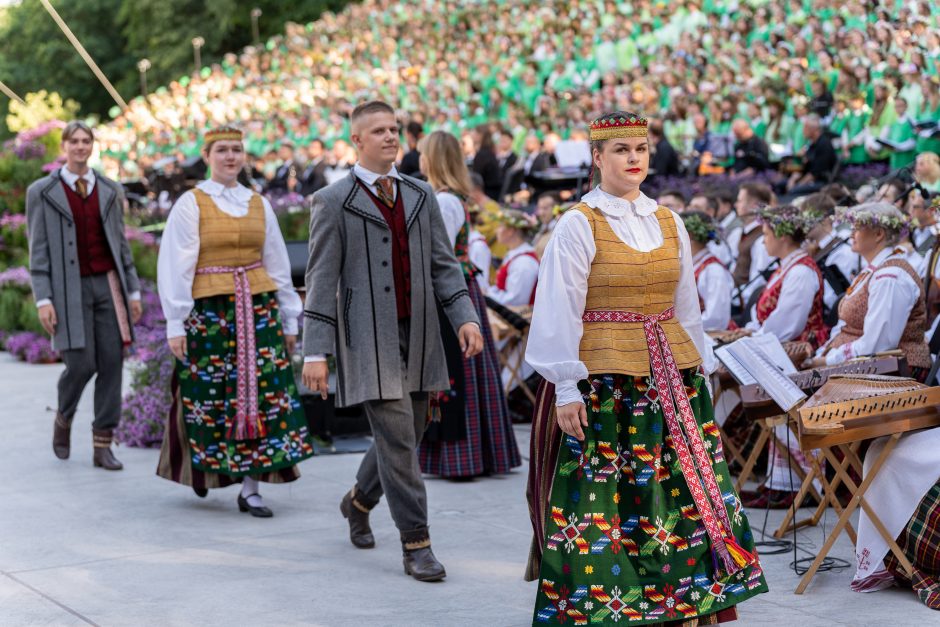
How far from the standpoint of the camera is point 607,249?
12.9 ft

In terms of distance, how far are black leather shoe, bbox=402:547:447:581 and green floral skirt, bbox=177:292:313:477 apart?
1324 mm

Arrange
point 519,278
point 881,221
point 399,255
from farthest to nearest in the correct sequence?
point 519,278 → point 881,221 → point 399,255

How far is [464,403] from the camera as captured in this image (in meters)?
6.84

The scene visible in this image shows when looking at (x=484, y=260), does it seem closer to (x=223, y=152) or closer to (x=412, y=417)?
(x=223, y=152)

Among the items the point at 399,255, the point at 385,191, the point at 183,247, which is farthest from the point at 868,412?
the point at 183,247

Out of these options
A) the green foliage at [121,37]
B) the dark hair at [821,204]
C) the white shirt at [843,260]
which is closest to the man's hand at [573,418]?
the dark hair at [821,204]

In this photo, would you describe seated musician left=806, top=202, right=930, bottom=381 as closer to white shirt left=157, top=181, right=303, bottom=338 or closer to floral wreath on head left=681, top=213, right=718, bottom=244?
floral wreath on head left=681, top=213, right=718, bottom=244

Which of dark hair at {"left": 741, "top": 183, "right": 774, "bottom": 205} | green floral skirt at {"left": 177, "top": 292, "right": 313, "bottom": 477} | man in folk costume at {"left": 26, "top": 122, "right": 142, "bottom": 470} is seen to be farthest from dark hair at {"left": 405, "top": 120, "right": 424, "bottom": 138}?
green floral skirt at {"left": 177, "top": 292, "right": 313, "bottom": 477}

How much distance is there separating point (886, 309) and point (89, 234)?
4349 mm

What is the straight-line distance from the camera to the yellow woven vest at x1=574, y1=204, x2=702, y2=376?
12.8ft

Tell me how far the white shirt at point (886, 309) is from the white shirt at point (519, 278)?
3147mm

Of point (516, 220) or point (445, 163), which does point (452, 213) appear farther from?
point (516, 220)

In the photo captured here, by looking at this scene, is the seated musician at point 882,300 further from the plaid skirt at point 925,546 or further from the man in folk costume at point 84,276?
the man in folk costume at point 84,276

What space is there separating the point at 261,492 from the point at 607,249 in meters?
3.43
